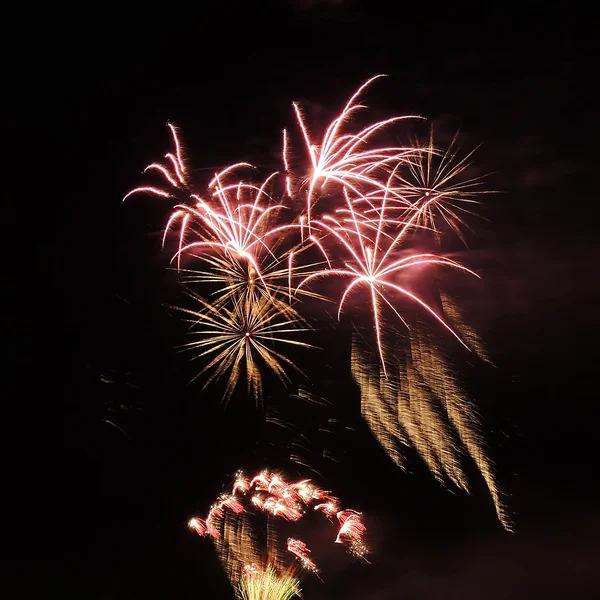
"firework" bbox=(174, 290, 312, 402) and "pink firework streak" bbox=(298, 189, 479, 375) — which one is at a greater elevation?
"pink firework streak" bbox=(298, 189, 479, 375)

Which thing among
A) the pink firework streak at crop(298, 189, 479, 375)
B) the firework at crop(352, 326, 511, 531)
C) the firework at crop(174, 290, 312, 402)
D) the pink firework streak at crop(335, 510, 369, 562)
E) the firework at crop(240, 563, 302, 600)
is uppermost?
the pink firework streak at crop(298, 189, 479, 375)

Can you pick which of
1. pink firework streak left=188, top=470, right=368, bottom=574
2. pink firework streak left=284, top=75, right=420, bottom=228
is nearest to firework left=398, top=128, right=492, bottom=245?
pink firework streak left=284, top=75, right=420, bottom=228

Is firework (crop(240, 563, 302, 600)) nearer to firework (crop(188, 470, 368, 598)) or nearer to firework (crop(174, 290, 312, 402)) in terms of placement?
firework (crop(188, 470, 368, 598))

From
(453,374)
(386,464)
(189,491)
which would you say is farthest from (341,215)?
(189,491)

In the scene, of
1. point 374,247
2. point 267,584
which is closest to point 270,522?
point 267,584

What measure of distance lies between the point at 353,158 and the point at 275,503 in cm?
597

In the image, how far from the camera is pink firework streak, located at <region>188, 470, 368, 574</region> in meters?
9.98

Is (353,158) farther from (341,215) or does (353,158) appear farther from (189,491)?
(189,491)

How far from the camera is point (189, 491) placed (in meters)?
12.3

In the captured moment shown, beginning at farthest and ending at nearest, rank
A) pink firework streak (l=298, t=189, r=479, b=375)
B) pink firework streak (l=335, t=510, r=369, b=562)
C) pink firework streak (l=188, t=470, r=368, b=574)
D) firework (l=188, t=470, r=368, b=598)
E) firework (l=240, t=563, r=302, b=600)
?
pink firework streak (l=335, t=510, r=369, b=562), pink firework streak (l=188, t=470, r=368, b=574), firework (l=188, t=470, r=368, b=598), firework (l=240, t=563, r=302, b=600), pink firework streak (l=298, t=189, r=479, b=375)

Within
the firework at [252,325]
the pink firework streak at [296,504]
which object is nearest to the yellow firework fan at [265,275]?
the firework at [252,325]

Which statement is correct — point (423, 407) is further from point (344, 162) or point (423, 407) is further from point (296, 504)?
point (344, 162)

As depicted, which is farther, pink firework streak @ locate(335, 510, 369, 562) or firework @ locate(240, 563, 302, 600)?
pink firework streak @ locate(335, 510, 369, 562)

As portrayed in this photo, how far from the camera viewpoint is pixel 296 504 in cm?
1030
